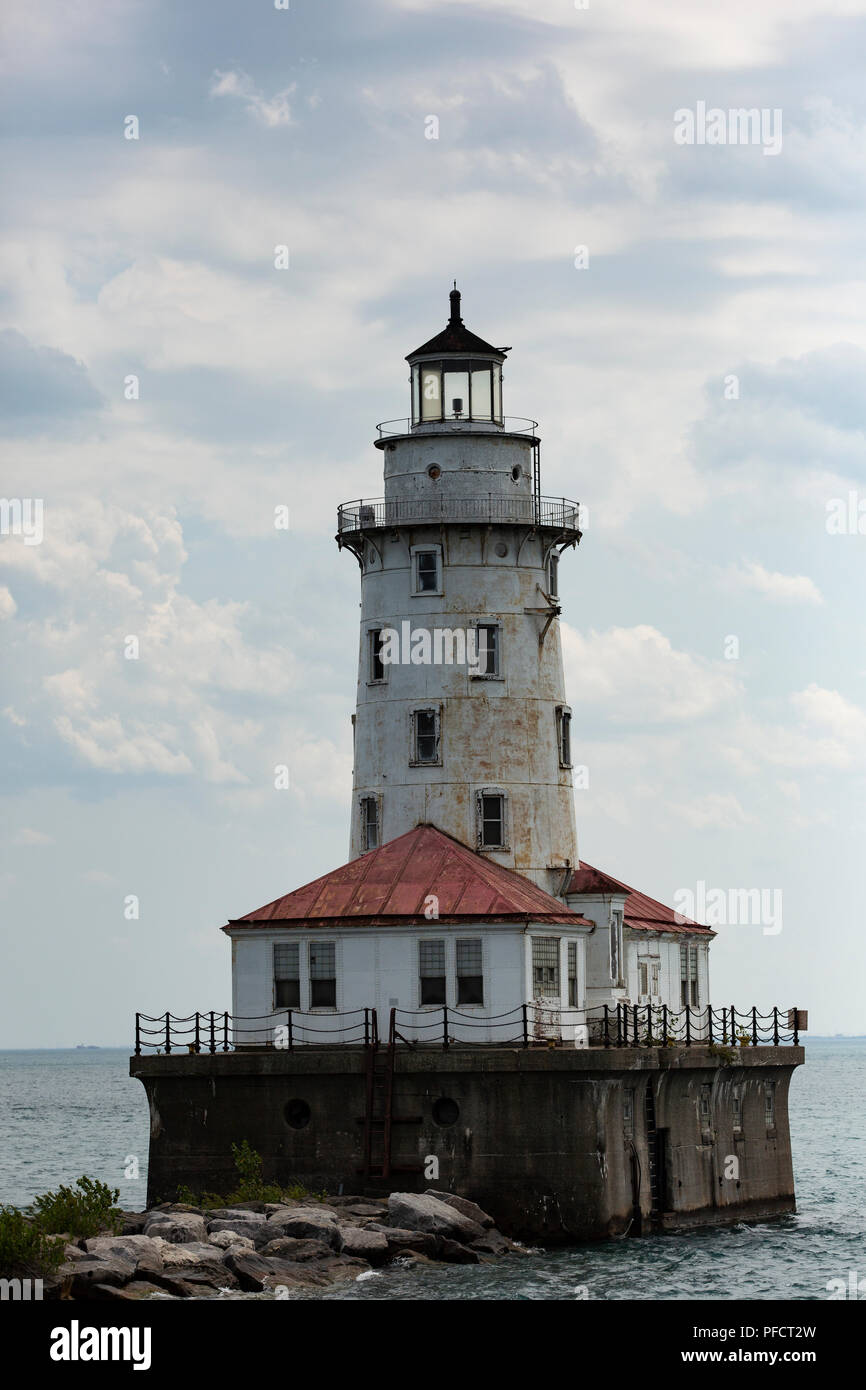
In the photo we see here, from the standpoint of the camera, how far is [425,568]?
59.1 m

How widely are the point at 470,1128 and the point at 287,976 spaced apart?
5.95 metres

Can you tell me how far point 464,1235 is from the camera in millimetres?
47250

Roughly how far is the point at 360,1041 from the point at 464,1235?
243 inches

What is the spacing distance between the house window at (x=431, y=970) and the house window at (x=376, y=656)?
9439mm

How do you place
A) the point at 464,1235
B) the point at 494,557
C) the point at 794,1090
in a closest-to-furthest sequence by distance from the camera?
1. the point at 464,1235
2. the point at 494,557
3. the point at 794,1090

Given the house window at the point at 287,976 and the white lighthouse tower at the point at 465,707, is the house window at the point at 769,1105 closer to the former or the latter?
the white lighthouse tower at the point at 465,707

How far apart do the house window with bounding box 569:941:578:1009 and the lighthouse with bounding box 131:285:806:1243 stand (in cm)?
8

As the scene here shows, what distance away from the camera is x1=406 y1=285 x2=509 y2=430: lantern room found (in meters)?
60.7

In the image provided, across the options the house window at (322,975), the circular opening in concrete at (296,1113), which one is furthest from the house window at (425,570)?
the circular opening in concrete at (296,1113)

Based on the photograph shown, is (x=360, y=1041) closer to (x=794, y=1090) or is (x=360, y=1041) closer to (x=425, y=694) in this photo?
(x=425, y=694)

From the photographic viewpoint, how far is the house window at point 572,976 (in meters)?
54.4

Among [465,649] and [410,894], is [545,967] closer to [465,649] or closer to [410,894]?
[410,894]

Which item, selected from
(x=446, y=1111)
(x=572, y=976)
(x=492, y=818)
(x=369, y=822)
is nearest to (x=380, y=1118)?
(x=446, y=1111)
